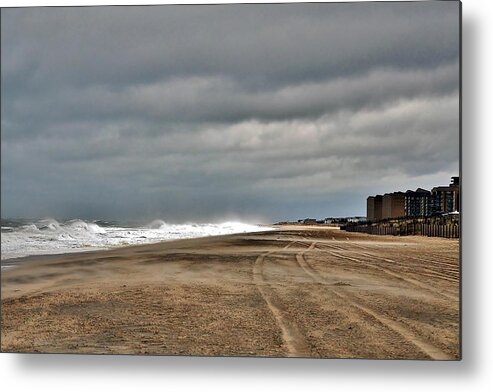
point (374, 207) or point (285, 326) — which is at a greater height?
point (374, 207)

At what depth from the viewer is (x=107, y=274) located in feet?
14.3

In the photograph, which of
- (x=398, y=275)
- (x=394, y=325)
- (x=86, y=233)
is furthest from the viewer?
(x=86, y=233)

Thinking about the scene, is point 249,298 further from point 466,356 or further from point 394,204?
point 466,356

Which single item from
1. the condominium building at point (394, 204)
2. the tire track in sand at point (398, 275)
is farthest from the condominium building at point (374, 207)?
the tire track in sand at point (398, 275)

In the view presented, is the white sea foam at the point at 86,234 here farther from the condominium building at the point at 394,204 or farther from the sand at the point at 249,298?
the condominium building at the point at 394,204

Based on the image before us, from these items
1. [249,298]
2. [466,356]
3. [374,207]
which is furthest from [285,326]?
[466,356]

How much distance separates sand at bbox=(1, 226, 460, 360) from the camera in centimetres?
405

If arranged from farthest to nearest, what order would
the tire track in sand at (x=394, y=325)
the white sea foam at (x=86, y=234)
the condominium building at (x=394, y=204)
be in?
the white sea foam at (x=86, y=234)
the condominium building at (x=394, y=204)
the tire track in sand at (x=394, y=325)

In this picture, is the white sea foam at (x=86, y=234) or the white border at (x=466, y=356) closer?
the white border at (x=466, y=356)

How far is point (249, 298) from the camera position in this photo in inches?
167

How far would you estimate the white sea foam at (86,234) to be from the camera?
14.3 ft

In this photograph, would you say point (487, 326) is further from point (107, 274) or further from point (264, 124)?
point (107, 274)

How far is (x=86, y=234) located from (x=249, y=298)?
1201mm

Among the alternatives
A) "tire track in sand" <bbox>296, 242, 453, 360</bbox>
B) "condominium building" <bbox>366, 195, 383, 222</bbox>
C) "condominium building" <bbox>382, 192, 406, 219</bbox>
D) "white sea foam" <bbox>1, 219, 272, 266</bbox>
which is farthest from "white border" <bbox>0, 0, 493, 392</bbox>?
"white sea foam" <bbox>1, 219, 272, 266</bbox>
